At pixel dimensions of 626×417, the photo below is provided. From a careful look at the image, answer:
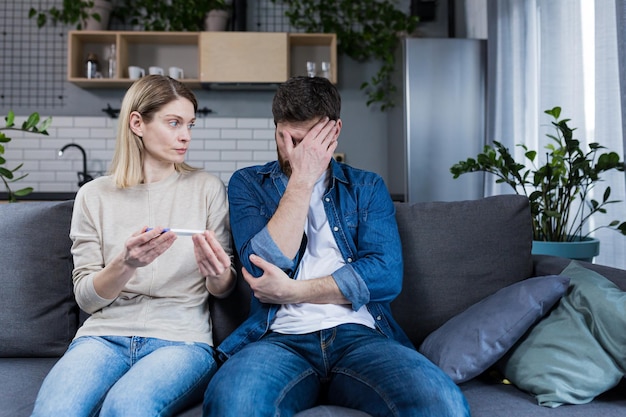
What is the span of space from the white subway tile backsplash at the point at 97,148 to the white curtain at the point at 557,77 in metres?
1.85

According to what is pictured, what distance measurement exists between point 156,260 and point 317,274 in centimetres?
43

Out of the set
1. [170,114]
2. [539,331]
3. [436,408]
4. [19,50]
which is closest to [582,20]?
[539,331]

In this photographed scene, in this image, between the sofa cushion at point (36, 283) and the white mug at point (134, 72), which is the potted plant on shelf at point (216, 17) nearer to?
the white mug at point (134, 72)

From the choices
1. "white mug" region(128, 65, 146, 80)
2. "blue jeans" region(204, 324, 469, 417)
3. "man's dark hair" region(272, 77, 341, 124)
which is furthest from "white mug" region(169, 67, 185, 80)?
"blue jeans" region(204, 324, 469, 417)


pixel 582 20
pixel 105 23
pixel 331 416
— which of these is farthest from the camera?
pixel 105 23

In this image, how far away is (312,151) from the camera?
162 centimetres

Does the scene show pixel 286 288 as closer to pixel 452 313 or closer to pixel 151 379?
pixel 151 379

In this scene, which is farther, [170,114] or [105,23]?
[105,23]

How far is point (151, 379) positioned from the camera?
1335 millimetres

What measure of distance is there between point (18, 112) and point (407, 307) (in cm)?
403

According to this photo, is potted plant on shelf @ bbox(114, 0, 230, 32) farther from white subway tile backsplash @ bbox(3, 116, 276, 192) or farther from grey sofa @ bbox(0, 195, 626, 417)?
grey sofa @ bbox(0, 195, 626, 417)

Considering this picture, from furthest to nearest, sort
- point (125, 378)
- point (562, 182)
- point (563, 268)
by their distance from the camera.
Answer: point (562, 182), point (563, 268), point (125, 378)

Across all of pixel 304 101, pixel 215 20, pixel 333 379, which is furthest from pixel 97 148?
pixel 333 379

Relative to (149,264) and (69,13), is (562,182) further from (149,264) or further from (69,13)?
(69,13)
